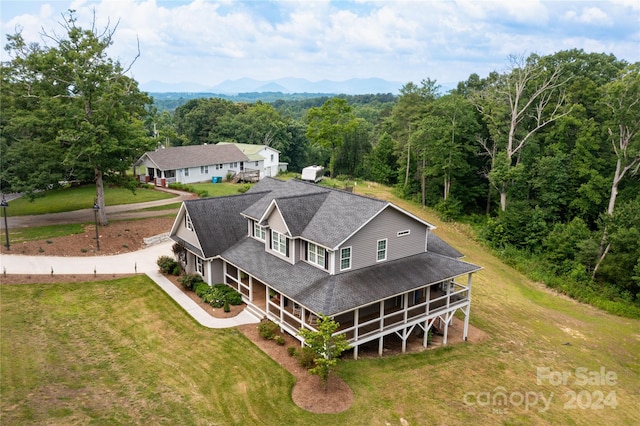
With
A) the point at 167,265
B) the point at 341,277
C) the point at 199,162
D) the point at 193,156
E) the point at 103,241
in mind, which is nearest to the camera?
the point at 341,277

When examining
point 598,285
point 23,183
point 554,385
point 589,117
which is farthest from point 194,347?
point 589,117

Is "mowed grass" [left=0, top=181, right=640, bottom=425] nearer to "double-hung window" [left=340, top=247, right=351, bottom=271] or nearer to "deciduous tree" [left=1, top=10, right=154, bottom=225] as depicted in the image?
"double-hung window" [left=340, top=247, right=351, bottom=271]

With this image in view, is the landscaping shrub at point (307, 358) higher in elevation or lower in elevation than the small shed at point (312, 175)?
lower

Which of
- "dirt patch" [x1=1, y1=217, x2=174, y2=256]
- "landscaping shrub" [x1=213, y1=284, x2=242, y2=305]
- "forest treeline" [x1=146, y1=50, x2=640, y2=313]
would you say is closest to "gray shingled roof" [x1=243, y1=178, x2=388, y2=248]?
"landscaping shrub" [x1=213, y1=284, x2=242, y2=305]

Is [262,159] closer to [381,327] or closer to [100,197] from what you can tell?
[100,197]

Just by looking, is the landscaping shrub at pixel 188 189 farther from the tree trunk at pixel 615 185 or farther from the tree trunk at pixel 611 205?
the tree trunk at pixel 615 185

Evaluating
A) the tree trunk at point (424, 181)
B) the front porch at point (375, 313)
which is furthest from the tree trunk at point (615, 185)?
the front porch at point (375, 313)

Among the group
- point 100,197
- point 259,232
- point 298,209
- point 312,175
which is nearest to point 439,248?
point 298,209
